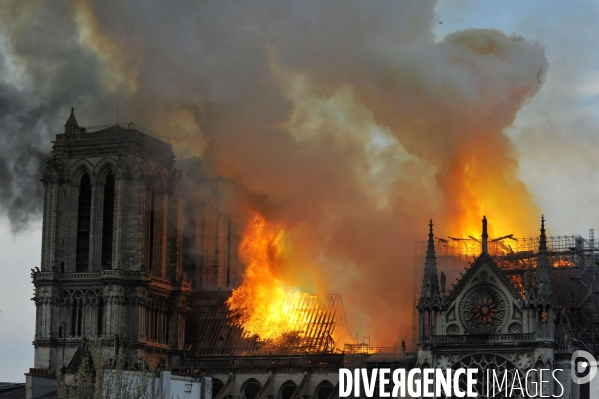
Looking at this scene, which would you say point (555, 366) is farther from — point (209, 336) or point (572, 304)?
point (209, 336)

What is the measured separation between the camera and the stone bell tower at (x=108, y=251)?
13325 centimetres

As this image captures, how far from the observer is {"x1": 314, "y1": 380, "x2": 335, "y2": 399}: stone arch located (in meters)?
128

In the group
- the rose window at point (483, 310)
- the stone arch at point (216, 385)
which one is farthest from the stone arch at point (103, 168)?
the rose window at point (483, 310)

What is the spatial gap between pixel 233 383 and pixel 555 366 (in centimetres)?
3252

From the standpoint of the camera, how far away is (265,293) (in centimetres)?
13738

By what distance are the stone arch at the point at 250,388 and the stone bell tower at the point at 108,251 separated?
9.38 meters

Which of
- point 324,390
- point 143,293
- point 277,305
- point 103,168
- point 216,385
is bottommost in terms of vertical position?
point 324,390

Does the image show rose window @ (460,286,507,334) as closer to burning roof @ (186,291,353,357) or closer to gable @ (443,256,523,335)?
gable @ (443,256,523,335)

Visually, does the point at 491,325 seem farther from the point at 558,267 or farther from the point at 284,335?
the point at 284,335

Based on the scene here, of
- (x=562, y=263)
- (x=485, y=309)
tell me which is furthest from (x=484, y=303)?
(x=562, y=263)

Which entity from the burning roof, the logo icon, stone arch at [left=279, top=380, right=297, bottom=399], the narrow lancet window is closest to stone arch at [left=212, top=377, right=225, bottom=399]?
the burning roof

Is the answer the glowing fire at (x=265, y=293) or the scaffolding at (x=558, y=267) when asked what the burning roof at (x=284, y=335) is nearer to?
the glowing fire at (x=265, y=293)

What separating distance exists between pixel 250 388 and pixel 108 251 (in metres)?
18.0

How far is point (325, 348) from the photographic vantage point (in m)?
132
